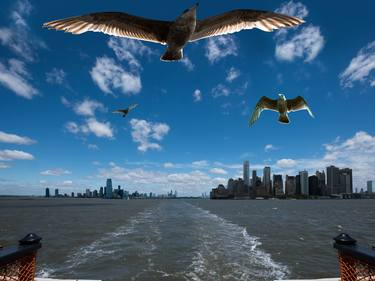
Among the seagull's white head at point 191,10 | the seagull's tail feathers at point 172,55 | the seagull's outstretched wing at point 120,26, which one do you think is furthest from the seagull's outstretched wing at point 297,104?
the seagull's white head at point 191,10

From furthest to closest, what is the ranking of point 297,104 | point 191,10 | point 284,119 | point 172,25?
1. point 297,104
2. point 284,119
3. point 172,25
4. point 191,10

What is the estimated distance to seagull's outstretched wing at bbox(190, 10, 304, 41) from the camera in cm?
572

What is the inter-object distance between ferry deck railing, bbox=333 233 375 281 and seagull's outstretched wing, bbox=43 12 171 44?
15.8 ft

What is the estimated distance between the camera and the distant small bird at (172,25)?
5.51 metres

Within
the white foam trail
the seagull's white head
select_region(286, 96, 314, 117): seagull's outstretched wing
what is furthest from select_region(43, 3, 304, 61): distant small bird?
the white foam trail

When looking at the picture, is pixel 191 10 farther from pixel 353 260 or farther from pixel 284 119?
pixel 353 260

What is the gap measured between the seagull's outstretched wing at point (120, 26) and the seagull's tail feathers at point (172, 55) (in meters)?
0.56

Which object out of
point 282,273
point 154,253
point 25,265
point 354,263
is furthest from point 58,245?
point 354,263

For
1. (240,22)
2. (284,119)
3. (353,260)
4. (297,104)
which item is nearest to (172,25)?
(240,22)

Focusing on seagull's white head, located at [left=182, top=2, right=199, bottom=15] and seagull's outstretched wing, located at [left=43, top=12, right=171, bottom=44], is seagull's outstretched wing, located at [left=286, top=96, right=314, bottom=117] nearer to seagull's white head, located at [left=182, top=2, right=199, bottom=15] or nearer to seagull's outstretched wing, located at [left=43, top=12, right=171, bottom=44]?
seagull's outstretched wing, located at [left=43, top=12, right=171, bottom=44]

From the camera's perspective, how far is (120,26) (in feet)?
20.9

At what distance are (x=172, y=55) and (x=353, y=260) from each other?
4649 millimetres

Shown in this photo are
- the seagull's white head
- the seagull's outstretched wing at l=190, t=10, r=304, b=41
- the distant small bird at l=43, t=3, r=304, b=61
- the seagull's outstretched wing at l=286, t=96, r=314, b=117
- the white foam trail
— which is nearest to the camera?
the seagull's white head

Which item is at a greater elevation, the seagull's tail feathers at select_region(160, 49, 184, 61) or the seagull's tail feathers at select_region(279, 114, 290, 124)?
the seagull's tail feathers at select_region(160, 49, 184, 61)
